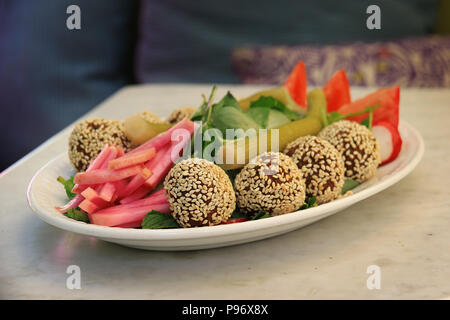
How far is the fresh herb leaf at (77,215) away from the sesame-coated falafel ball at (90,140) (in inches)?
5.6

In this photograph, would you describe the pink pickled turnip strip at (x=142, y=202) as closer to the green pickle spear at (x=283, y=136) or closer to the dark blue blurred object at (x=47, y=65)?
the green pickle spear at (x=283, y=136)

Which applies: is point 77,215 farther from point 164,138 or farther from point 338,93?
point 338,93

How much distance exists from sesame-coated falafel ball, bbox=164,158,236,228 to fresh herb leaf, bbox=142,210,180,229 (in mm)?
16

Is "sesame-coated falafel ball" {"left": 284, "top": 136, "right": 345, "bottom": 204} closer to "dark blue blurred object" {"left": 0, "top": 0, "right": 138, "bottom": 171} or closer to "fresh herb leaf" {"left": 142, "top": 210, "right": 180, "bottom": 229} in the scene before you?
"fresh herb leaf" {"left": 142, "top": 210, "right": 180, "bottom": 229}

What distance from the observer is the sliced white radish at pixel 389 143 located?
95 centimetres

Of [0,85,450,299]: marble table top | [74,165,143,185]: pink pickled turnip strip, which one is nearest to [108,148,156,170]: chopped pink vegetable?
[74,165,143,185]: pink pickled turnip strip

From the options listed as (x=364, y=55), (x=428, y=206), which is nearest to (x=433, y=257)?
(x=428, y=206)

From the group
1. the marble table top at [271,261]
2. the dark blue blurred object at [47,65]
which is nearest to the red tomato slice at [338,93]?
the marble table top at [271,261]

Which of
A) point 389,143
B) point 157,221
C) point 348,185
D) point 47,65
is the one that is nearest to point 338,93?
point 389,143

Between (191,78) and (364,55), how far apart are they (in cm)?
62

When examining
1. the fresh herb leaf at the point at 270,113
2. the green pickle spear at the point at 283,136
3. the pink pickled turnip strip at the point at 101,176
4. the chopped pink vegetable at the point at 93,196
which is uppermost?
the fresh herb leaf at the point at 270,113

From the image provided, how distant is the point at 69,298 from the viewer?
65 cm

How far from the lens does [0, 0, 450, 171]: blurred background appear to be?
6.37 feet
